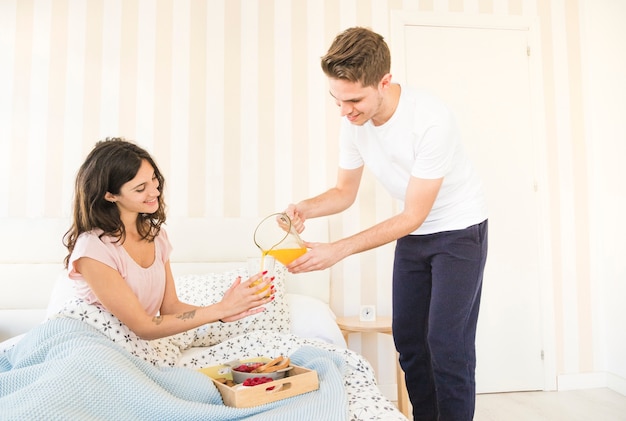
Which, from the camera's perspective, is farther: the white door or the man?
the white door

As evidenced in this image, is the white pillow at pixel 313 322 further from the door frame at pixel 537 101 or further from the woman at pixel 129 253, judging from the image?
the door frame at pixel 537 101

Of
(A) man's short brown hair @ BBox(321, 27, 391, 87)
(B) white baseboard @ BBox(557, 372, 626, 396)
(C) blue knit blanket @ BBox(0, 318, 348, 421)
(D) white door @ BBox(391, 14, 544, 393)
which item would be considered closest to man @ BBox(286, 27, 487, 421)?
(A) man's short brown hair @ BBox(321, 27, 391, 87)

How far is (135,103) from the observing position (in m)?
2.89

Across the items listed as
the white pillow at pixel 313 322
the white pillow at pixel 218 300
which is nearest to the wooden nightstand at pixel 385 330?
the white pillow at pixel 313 322

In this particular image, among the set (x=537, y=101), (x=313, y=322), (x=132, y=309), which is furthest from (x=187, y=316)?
(x=537, y=101)

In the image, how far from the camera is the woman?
1.53 meters

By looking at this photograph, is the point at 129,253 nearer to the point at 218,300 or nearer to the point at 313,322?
the point at 218,300

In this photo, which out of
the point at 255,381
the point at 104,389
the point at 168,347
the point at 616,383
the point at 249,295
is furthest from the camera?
the point at 616,383

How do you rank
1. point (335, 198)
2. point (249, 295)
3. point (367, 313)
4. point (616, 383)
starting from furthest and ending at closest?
1. point (616, 383)
2. point (367, 313)
3. point (335, 198)
4. point (249, 295)

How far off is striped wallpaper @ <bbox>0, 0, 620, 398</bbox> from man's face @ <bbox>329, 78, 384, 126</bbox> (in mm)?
1297

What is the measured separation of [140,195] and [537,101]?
2.55 meters

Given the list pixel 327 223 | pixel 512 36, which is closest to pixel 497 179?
pixel 512 36

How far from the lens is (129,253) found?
1689mm

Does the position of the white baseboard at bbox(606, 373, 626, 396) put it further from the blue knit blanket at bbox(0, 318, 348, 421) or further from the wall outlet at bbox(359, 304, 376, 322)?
the blue knit blanket at bbox(0, 318, 348, 421)
